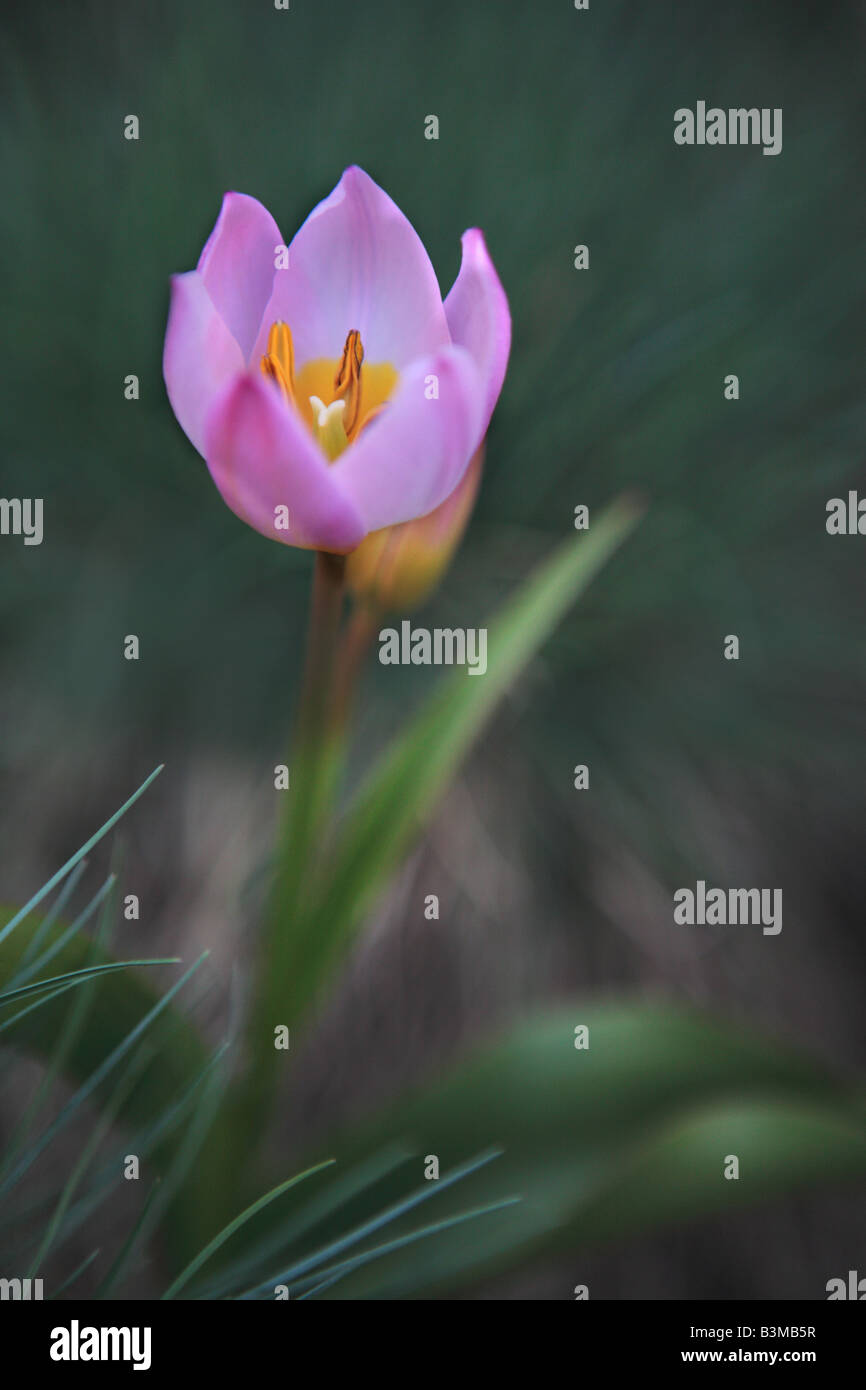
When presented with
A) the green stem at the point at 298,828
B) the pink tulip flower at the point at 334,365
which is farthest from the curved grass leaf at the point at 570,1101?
the pink tulip flower at the point at 334,365

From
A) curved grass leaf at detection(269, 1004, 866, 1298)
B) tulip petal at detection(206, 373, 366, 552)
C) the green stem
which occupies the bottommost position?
curved grass leaf at detection(269, 1004, 866, 1298)

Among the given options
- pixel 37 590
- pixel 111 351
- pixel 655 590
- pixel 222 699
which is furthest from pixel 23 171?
pixel 655 590

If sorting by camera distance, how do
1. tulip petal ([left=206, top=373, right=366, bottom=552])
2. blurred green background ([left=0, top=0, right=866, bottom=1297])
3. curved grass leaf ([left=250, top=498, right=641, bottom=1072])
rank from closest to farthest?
tulip petal ([left=206, top=373, right=366, bottom=552]) < curved grass leaf ([left=250, top=498, right=641, bottom=1072]) < blurred green background ([left=0, top=0, right=866, bottom=1297])

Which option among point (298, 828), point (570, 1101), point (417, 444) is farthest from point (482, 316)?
point (570, 1101)

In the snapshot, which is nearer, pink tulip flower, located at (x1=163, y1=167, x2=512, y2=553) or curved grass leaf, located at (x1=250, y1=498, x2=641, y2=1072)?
pink tulip flower, located at (x1=163, y1=167, x2=512, y2=553)

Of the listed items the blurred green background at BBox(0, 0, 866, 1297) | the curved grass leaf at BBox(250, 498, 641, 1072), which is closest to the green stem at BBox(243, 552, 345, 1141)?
the curved grass leaf at BBox(250, 498, 641, 1072)

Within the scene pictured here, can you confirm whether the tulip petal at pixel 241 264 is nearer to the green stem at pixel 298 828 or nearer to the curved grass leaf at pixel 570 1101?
the green stem at pixel 298 828

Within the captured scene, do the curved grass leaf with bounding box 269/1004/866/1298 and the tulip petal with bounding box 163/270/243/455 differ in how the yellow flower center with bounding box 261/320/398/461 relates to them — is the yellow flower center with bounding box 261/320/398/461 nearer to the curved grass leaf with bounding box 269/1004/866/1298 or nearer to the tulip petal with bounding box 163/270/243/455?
the tulip petal with bounding box 163/270/243/455

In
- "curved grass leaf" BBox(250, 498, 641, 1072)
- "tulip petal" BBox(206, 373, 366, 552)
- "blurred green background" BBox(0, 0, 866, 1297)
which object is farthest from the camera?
"blurred green background" BBox(0, 0, 866, 1297)

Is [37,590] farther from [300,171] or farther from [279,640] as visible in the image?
[300,171]
